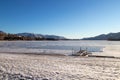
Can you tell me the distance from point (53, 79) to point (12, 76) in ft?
8.92

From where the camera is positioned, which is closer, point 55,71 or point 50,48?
point 55,71

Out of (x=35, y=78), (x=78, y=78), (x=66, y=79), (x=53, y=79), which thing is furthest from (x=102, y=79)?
(x=35, y=78)

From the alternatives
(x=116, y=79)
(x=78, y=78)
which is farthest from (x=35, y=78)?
(x=116, y=79)

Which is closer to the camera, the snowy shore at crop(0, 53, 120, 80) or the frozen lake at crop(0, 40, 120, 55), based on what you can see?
the snowy shore at crop(0, 53, 120, 80)

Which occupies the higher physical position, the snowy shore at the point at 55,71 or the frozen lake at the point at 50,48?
the snowy shore at the point at 55,71

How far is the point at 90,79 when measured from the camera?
36.8ft

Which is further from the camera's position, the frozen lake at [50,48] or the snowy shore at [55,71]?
the frozen lake at [50,48]

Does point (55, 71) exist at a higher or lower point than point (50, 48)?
higher

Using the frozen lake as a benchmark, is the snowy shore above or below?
above

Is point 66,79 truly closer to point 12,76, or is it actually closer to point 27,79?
point 27,79

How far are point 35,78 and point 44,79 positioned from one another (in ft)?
1.95

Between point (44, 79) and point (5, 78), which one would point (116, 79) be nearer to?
point (44, 79)

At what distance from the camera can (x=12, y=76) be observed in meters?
11.4

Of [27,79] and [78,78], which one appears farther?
[78,78]
